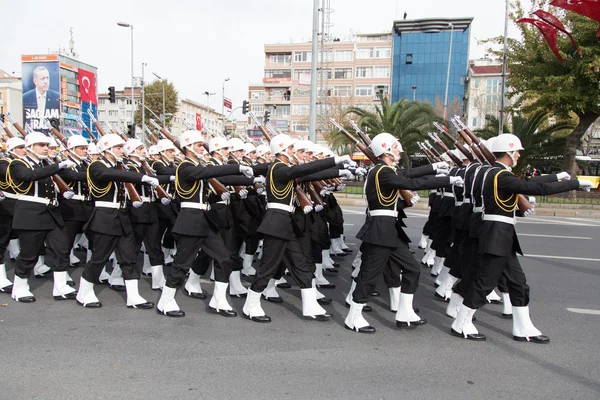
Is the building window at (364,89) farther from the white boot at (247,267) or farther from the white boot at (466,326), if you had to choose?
the white boot at (466,326)

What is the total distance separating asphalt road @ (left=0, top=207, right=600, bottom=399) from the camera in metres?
3.89

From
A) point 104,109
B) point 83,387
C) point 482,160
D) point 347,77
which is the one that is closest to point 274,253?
point 83,387

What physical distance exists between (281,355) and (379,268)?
1.49 m

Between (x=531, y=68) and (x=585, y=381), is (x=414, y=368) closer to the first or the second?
(x=585, y=381)

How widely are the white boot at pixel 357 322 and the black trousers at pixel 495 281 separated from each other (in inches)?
42.5

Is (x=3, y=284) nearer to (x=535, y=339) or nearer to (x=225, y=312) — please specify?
(x=225, y=312)

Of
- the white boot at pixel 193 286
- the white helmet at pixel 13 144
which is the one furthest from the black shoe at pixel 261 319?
the white helmet at pixel 13 144

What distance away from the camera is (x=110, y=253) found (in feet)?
19.8

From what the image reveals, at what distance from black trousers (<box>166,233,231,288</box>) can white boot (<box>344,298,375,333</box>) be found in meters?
1.58

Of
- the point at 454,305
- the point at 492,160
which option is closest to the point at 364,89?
the point at 492,160

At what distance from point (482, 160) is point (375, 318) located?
2.68 m

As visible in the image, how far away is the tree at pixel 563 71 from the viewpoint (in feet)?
54.8

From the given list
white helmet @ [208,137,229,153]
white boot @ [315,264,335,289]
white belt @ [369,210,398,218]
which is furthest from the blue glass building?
white belt @ [369,210,398,218]

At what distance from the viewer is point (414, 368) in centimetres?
434
